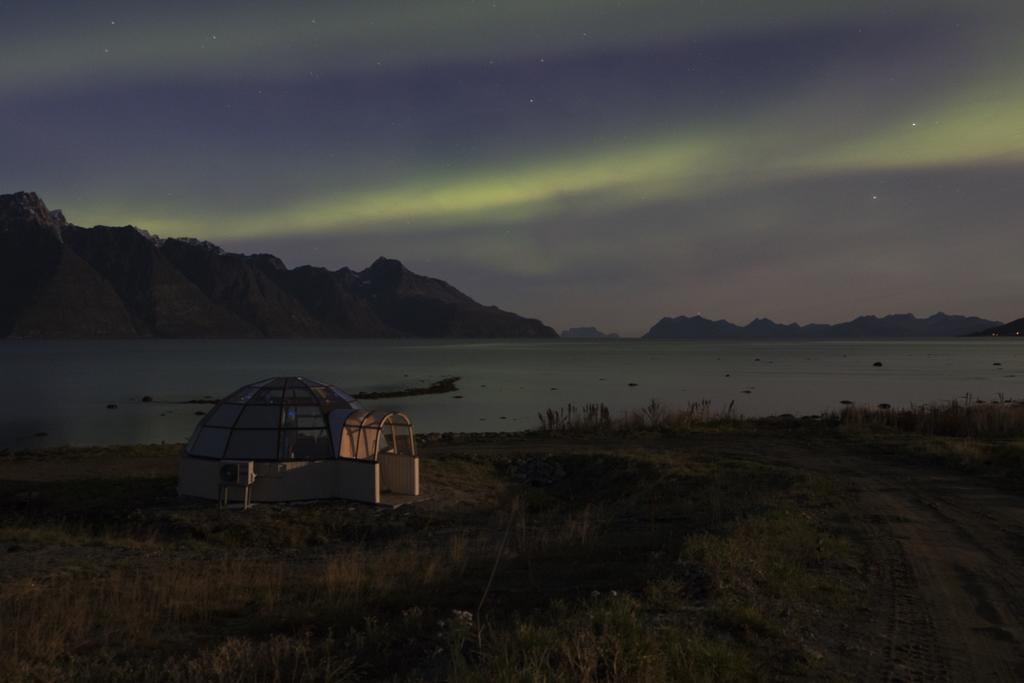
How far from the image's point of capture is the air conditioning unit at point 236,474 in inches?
716

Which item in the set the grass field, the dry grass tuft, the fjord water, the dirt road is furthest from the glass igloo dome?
the dry grass tuft

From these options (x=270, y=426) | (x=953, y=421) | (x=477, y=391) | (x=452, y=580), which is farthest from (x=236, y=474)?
(x=477, y=391)

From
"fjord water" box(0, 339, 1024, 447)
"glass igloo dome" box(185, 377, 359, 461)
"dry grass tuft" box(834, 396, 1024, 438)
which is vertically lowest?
"fjord water" box(0, 339, 1024, 447)

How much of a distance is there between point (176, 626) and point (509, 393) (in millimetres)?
57381

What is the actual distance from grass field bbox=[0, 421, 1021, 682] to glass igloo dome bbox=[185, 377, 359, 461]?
5.55 ft

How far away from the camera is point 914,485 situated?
18.4 m

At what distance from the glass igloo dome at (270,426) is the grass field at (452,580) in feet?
5.55

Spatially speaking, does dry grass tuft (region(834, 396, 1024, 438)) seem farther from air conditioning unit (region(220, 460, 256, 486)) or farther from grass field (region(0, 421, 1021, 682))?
air conditioning unit (region(220, 460, 256, 486))

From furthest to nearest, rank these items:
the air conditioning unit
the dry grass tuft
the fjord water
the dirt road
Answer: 1. the fjord water
2. the dry grass tuft
3. the air conditioning unit
4. the dirt road

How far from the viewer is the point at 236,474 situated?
18.2 metres

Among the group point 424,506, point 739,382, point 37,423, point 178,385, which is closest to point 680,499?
point 424,506

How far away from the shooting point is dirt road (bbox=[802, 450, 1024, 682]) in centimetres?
730

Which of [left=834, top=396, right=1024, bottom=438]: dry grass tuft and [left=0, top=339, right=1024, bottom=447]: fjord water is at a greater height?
[left=834, top=396, right=1024, bottom=438]: dry grass tuft

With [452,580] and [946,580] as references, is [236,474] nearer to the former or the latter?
[452,580]
